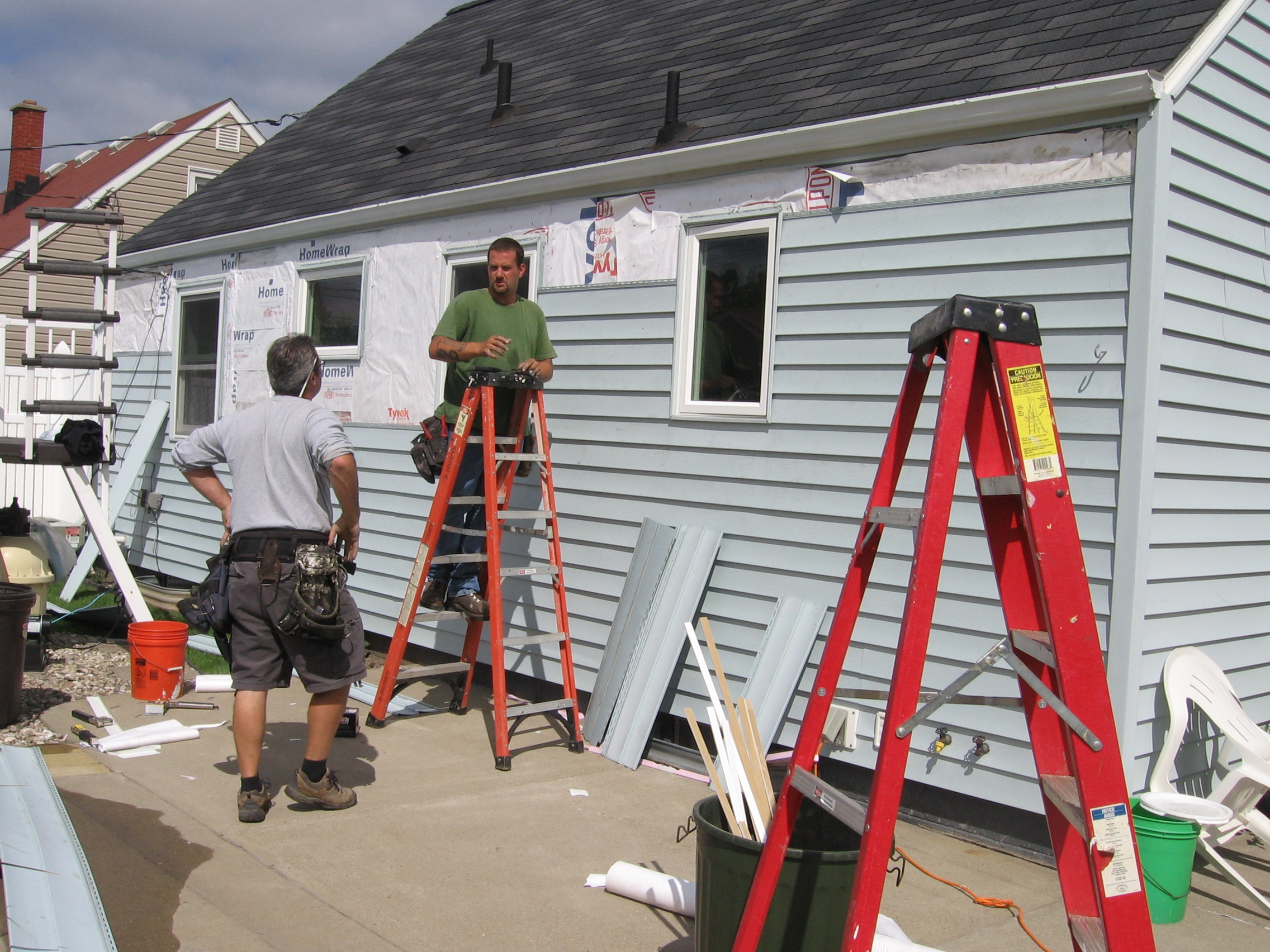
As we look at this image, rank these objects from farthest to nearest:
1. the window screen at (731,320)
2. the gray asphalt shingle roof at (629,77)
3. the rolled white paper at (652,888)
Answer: the window screen at (731,320), the gray asphalt shingle roof at (629,77), the rolled white paper at (652,888)

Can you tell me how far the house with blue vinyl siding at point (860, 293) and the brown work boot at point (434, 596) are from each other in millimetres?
622

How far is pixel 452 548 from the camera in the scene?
20.4 feet

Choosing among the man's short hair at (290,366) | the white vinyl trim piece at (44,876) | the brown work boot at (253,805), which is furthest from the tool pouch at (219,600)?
the white vinyl trim piece at (44,876)

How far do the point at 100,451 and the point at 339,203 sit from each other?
2.58 m

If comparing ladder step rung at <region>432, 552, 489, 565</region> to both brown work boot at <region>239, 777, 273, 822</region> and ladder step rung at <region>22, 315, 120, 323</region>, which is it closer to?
brown work boot at <region>239, 777, 273, 822</region>

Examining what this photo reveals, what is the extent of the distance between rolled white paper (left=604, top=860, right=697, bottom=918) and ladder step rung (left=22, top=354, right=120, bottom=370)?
5.07m

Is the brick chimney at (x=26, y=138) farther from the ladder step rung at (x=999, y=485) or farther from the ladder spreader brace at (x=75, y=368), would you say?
the ladder step rung at (x=999, y=485)

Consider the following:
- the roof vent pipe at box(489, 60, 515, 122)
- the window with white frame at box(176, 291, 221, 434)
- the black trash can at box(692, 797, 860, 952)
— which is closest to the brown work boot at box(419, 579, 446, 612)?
the black trash can at box(692, 797, 860, 952)

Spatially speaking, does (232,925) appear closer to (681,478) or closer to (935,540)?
(935,540)

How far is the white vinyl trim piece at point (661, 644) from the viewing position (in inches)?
215

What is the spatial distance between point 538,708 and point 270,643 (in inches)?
60.7

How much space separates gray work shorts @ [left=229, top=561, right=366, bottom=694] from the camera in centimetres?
427

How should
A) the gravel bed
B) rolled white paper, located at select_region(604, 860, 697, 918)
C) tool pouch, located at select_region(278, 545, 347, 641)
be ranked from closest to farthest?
rolled white paper, located at select_region(604, 860, 697, 918) → tool pouch, located at select_region(278, 545, 347, 641) → the gravel bed

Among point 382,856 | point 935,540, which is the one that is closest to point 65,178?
point 382,856
